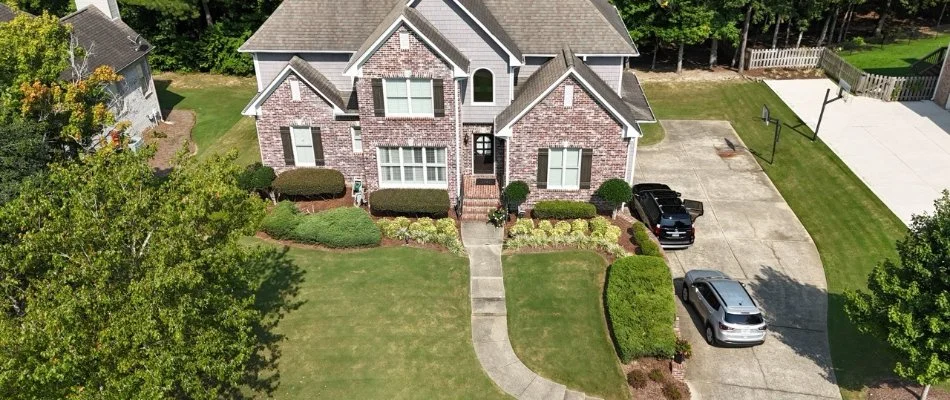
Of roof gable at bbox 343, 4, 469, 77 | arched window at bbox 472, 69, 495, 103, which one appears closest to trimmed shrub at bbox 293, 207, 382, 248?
roof gable at bbox 343, 4, 469, 77

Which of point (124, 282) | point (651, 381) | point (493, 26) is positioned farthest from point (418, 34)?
point (651, 381)

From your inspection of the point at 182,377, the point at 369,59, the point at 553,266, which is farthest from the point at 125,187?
the point at 553,266

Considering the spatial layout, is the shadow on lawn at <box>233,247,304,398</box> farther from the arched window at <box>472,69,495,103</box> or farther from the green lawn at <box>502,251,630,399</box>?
the arched window at <box>472,69,495,103</box>

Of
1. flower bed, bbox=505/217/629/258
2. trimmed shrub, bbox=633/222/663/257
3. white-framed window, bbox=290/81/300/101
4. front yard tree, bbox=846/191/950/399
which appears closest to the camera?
front yard tree, bbox=846/191/950/399

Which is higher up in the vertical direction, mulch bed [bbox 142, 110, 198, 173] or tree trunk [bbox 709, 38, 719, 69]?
tree trunk [bbox 709, 38, 719, 69]

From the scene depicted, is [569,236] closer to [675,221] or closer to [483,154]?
[675,221]

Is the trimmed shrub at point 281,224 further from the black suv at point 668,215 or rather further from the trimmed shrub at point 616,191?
the black suv at point 668,215

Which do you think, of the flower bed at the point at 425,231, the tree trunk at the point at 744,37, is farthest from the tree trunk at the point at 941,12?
the flower bed at the point at 425,231
